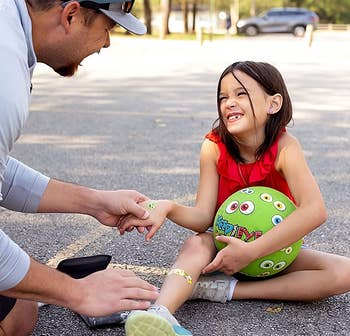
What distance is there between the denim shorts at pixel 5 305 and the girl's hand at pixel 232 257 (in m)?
0.81

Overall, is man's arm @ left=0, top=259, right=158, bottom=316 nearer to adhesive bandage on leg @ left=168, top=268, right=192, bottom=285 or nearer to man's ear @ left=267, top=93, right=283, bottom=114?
adhesive bandage on leg @ left=168, top=268, right=192, bottom=285

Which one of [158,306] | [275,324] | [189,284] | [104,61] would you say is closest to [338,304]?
[275,324]

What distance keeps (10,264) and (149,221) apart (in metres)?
0.95

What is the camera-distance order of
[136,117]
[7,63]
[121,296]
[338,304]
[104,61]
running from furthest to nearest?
[104,61]
[136,117]
[338,304]
[121,296]
[7,63]

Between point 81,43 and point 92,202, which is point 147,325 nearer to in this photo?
point 92,202

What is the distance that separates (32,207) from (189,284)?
74cm

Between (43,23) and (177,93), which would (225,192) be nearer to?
(43,23)

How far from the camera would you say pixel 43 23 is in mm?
2273

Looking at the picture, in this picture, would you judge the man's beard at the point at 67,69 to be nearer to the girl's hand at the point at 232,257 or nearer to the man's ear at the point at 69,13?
the man's ear at the point at 69,13

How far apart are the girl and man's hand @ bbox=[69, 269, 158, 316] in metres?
0.43

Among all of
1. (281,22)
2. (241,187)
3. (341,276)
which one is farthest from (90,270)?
(281,22)

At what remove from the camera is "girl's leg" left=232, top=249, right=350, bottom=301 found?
9.71ft

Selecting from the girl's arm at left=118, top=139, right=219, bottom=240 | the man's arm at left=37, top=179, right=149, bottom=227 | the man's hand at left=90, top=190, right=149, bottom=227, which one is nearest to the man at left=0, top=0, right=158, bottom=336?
the man's arm at left=37, top=179, right=149, bottom=227

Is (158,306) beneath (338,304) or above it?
above
